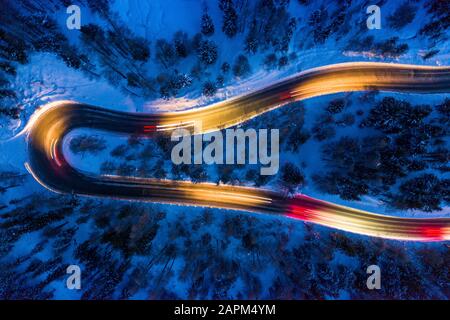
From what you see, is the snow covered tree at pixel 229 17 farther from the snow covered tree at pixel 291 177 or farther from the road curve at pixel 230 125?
the snow covered tree at pixel 291 177

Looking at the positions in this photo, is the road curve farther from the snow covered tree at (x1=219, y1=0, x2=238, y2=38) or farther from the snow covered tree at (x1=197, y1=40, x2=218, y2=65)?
the snow covered tree at (x1=219, y1=0, x2=238, y2=38)

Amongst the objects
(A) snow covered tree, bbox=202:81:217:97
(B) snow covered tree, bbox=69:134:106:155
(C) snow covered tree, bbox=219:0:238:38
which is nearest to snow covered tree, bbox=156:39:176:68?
(A) snow covered tree, bbox=202:81:217:97

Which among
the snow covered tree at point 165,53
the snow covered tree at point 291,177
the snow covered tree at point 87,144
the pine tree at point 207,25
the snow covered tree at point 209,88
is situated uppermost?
the pine tree at point 207,25

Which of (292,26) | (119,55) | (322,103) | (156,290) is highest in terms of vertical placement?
(292,26)

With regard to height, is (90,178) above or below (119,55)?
below

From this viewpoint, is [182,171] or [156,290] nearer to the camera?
[156,290]

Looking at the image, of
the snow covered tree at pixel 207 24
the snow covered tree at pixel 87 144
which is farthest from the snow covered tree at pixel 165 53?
the snow covered tree at pixel 87 144

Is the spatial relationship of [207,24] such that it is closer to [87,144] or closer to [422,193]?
[87,144]
